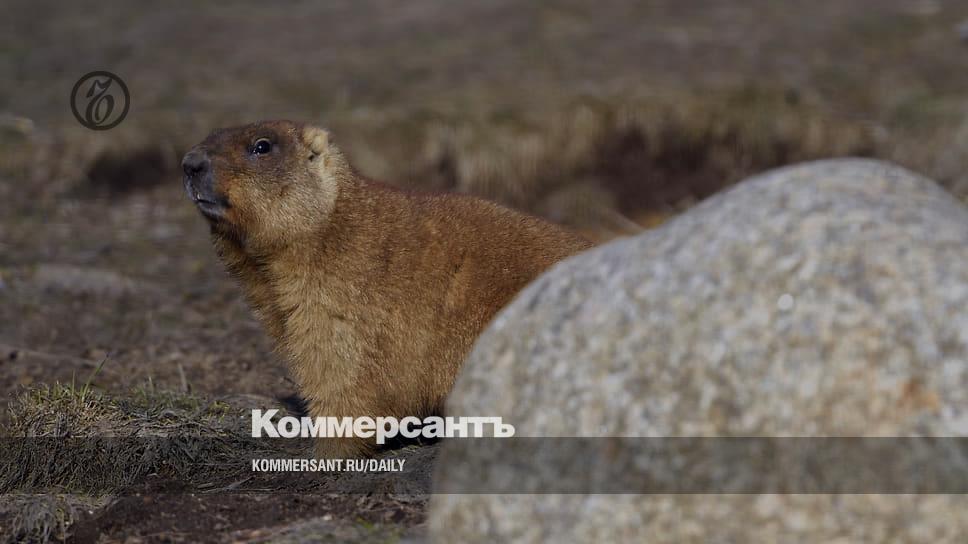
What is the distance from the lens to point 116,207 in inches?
→ 509

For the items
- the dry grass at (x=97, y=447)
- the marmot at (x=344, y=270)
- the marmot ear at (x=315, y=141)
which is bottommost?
the dry grass at (x=97, y=447)

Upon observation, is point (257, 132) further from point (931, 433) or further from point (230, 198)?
point (931, 433)

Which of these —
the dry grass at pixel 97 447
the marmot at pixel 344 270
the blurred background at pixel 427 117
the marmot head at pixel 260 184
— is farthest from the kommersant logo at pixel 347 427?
the blurred background at pixel 427 117

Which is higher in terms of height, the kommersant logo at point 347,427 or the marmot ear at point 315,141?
the marmot ear at point 315,141

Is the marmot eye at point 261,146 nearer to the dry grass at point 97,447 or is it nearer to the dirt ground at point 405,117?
the dry grass at point 97,447

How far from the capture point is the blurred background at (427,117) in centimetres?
1021

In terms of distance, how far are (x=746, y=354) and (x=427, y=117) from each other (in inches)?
389

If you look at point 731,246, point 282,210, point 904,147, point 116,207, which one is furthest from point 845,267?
point 116,207

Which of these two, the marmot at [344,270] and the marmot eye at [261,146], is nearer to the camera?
the marmot at [344,270]

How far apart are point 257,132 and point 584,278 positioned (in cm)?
271

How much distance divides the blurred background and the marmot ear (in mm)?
2505

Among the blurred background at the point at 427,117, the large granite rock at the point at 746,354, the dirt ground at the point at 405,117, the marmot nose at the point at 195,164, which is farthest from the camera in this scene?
the blurred background at the point at 427,117

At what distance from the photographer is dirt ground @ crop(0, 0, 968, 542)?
9.97 m

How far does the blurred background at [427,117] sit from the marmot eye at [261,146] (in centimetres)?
256
